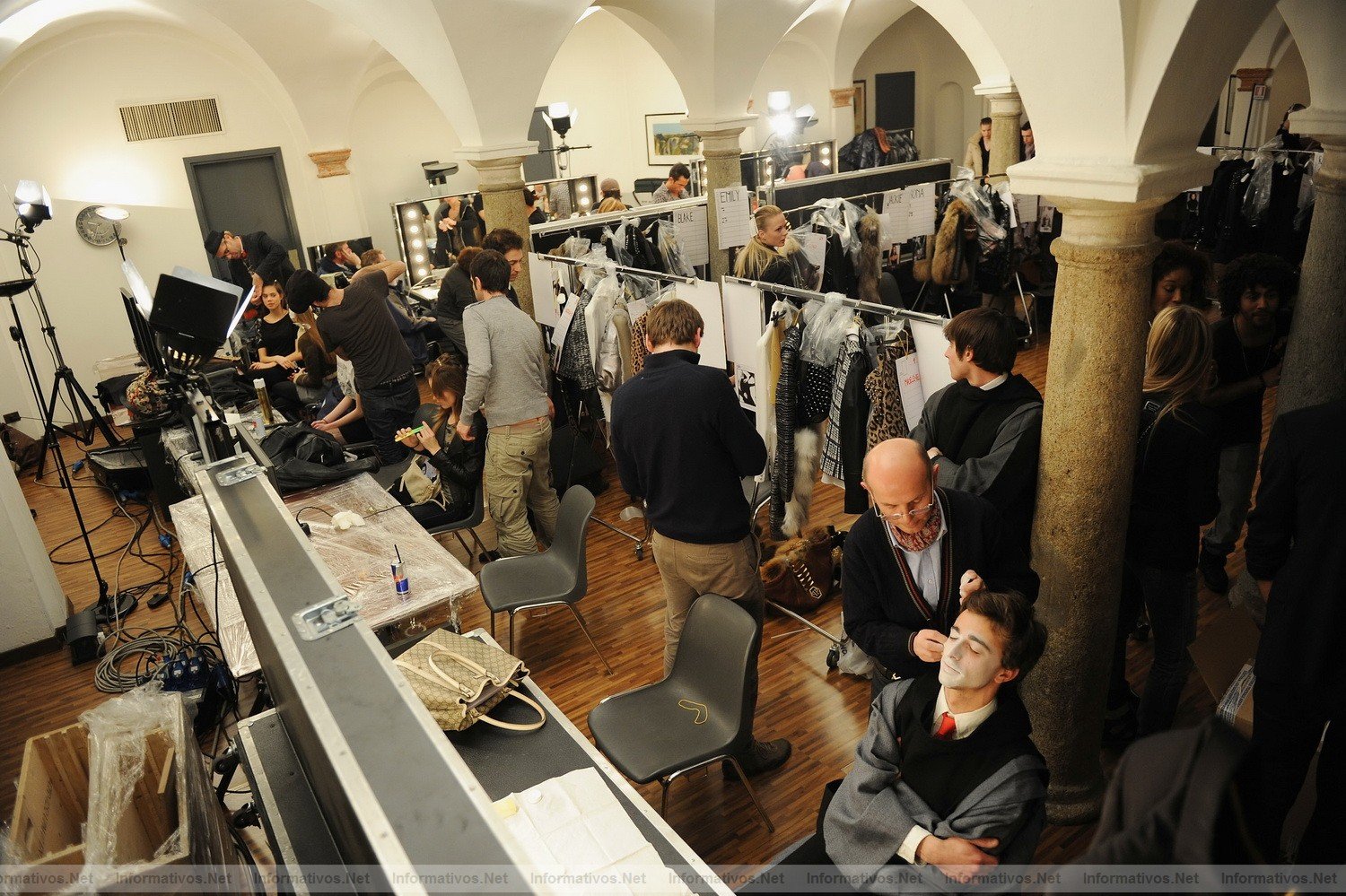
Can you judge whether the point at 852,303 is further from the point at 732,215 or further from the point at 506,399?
the point at 732,215

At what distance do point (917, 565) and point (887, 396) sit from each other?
47.3 inches

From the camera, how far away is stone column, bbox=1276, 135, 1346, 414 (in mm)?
4035

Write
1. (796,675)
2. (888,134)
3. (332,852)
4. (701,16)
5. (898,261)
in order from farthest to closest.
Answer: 1. (888,134)
2. (898,261)
3. (701,16)
4. (796,675)
5. (332,852)

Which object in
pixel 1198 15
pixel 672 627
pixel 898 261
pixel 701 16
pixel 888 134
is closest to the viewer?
pixel 1198 15

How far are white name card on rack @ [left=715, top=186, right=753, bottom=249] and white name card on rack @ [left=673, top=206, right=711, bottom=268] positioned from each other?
0.21 m

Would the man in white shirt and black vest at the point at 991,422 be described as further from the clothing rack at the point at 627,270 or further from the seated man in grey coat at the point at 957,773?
the clothing rack at the point at 627,270

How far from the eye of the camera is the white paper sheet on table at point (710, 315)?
470 cm

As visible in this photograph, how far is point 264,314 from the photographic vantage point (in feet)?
24.5

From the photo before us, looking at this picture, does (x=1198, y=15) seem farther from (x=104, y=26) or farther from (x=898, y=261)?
(x=104, y=26)

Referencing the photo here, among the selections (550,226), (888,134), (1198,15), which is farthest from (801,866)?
(888,134)

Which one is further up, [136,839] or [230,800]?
[136,839]

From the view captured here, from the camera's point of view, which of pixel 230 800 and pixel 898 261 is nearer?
pixel 230 800

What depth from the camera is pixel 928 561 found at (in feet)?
8.73

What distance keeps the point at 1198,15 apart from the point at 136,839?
3532 millimetres
